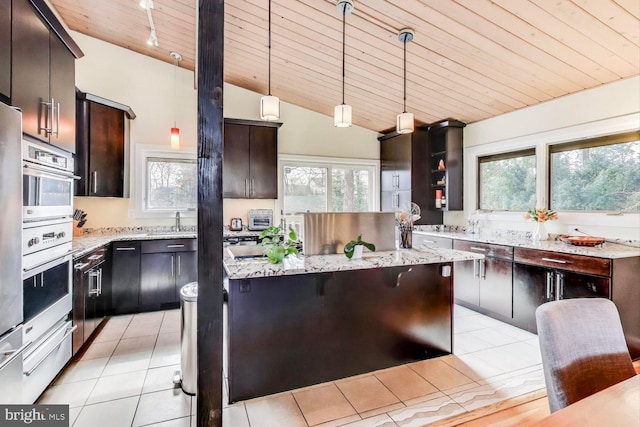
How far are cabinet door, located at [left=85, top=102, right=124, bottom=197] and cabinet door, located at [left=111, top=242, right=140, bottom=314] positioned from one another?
0.70m

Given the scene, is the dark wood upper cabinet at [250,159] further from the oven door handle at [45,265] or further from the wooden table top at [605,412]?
the wooden table top at [605,412]

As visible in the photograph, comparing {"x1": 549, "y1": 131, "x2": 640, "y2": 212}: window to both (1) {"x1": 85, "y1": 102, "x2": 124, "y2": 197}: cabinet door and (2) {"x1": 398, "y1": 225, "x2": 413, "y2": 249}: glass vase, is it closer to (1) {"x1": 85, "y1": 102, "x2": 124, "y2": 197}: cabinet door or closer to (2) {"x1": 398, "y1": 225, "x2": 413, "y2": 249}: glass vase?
(2) {"x1": 398, "y1": 225, "x2": 413, "y2": 249}: glass vase

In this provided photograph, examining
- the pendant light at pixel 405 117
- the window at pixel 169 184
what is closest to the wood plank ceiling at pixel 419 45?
the pendant light at pixel 405 117

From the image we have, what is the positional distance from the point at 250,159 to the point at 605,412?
13.9 ft

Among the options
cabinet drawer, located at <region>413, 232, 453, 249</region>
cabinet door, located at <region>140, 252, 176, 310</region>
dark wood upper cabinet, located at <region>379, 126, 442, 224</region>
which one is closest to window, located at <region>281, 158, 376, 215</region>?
dark wood upper cabinet, located at <region>379, 126, 442, 224</region>

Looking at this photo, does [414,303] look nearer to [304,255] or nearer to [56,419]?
[304,255]

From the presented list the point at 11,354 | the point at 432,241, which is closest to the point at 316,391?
the point at 11,354

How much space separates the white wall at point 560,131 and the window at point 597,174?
97 mm

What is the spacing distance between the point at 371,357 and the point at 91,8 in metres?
4.57

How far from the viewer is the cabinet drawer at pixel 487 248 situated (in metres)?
3.38

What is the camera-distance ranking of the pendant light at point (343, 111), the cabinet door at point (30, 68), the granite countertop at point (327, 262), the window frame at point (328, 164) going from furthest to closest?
the window frame at point (328, 164) → the pendant light at point (343, 111) → the granite countertop at point (327, 262) → the cabinet door at point (30, 68)

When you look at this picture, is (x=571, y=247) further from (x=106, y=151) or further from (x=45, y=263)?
(x=106, y=151)

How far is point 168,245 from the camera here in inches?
150

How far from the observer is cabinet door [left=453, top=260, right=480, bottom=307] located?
3.76 meters
